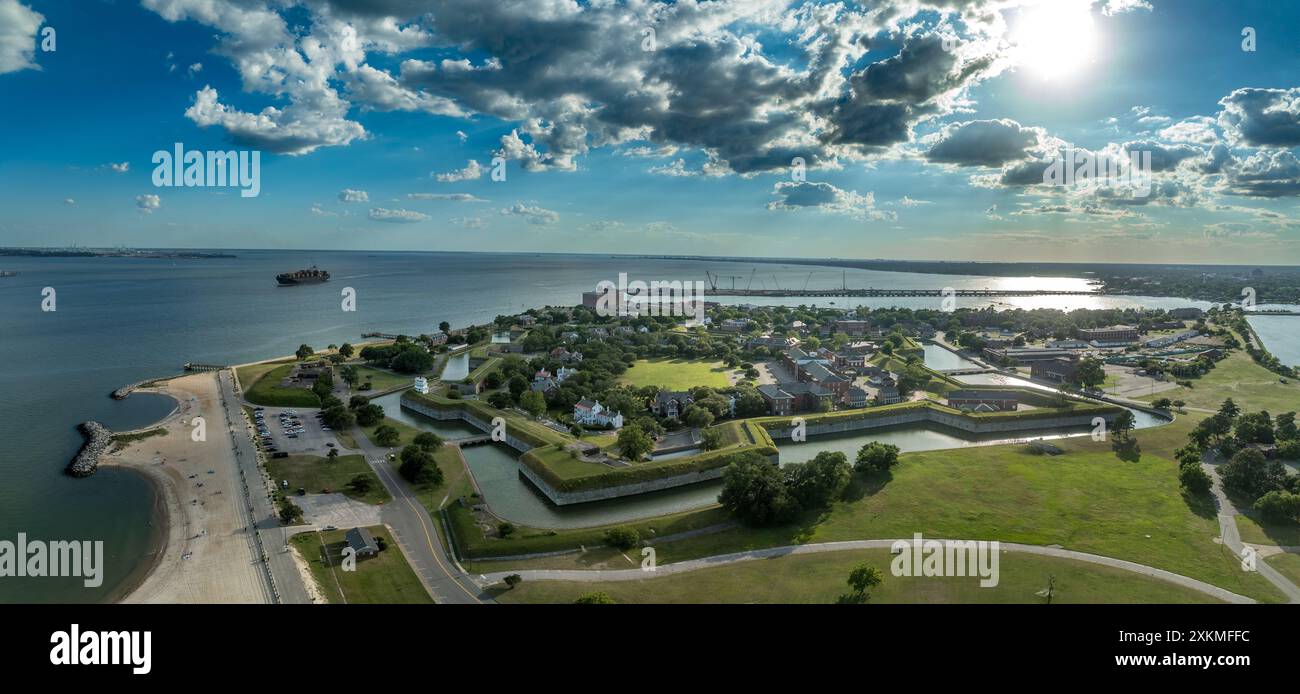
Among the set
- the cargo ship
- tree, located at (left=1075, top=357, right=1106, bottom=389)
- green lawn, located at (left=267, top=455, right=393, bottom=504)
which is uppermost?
the cargo ship

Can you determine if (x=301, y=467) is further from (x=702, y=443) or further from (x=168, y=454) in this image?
(x=702, y=443)

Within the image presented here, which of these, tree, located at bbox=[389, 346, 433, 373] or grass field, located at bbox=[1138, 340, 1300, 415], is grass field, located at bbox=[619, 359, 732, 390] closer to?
tree, located at bbox=[389, 346, 433, 373]

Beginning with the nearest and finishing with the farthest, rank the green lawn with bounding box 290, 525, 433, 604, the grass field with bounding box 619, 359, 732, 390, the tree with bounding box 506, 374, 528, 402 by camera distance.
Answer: the green lawn with bounding box 290, 525, 433, 604 < the tree with bounding box 506, 374, 528, 402 < the grass field with bounding box 619, 359, 732, 390

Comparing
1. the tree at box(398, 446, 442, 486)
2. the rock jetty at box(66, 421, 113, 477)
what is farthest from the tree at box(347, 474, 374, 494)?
the rock jetty at box(66, 421, 113, 477)

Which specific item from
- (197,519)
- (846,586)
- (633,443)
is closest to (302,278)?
(197,519)

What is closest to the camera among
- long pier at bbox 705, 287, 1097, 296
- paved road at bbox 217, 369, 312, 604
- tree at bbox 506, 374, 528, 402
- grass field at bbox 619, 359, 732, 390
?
paved road at bbox 217, 369, 312, 604

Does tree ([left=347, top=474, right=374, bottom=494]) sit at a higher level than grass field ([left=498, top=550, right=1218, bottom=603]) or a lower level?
higher

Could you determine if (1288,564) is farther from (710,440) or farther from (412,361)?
(412,361)
